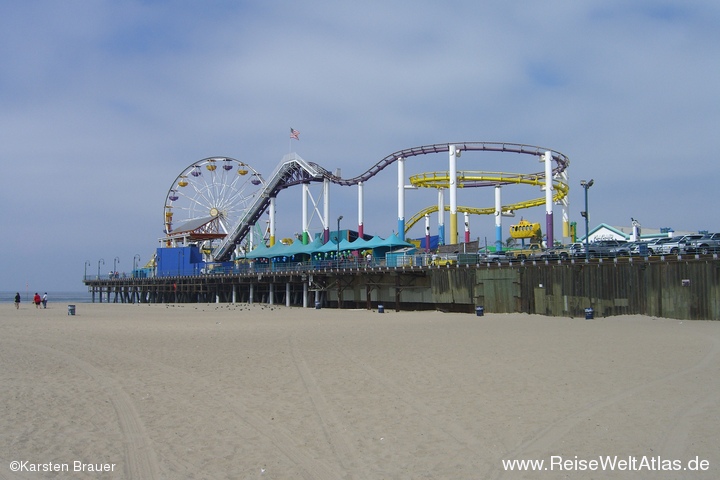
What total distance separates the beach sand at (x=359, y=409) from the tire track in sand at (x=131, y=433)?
33 millimetres

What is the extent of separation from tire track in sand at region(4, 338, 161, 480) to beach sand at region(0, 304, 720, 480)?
1.3 inches

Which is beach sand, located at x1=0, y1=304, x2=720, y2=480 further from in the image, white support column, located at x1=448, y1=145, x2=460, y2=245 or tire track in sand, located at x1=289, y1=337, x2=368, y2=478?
white support column, located at x1=448, y1=145, x2=460, y2=245

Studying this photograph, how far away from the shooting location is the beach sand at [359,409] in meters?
6.79

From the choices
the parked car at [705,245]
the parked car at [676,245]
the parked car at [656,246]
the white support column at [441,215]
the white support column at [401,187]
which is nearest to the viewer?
the parked car at [705,245]

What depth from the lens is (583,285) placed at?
27391 millimetres

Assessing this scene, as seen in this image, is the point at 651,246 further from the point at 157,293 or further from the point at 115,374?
the point at 157,293

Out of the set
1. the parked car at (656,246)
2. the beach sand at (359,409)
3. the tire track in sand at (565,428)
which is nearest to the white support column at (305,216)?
the parked car at (656,246)

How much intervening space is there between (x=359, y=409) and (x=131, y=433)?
3.34 meters

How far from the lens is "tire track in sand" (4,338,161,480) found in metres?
6.53

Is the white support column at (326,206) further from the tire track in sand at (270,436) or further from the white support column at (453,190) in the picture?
the tire track in sand at (270,436)

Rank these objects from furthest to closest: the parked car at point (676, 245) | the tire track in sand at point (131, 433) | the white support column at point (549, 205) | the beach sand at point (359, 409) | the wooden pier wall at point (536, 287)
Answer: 1. the white support column at point (549, 205)
2. the parked car at point (676, 245)
3. the wooden pier wall at point (536, 287)
4. the beach sand at point (359, 409)
5. the tire track in sand at point (131, 433)

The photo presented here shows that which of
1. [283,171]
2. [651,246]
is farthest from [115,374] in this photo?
[283,171]

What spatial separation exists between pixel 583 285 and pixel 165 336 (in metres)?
18.7

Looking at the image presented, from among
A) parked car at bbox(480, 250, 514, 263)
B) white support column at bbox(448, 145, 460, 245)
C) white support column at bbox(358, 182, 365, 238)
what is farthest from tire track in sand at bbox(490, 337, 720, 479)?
white support column at bbox(358, 182, 365, 238)
